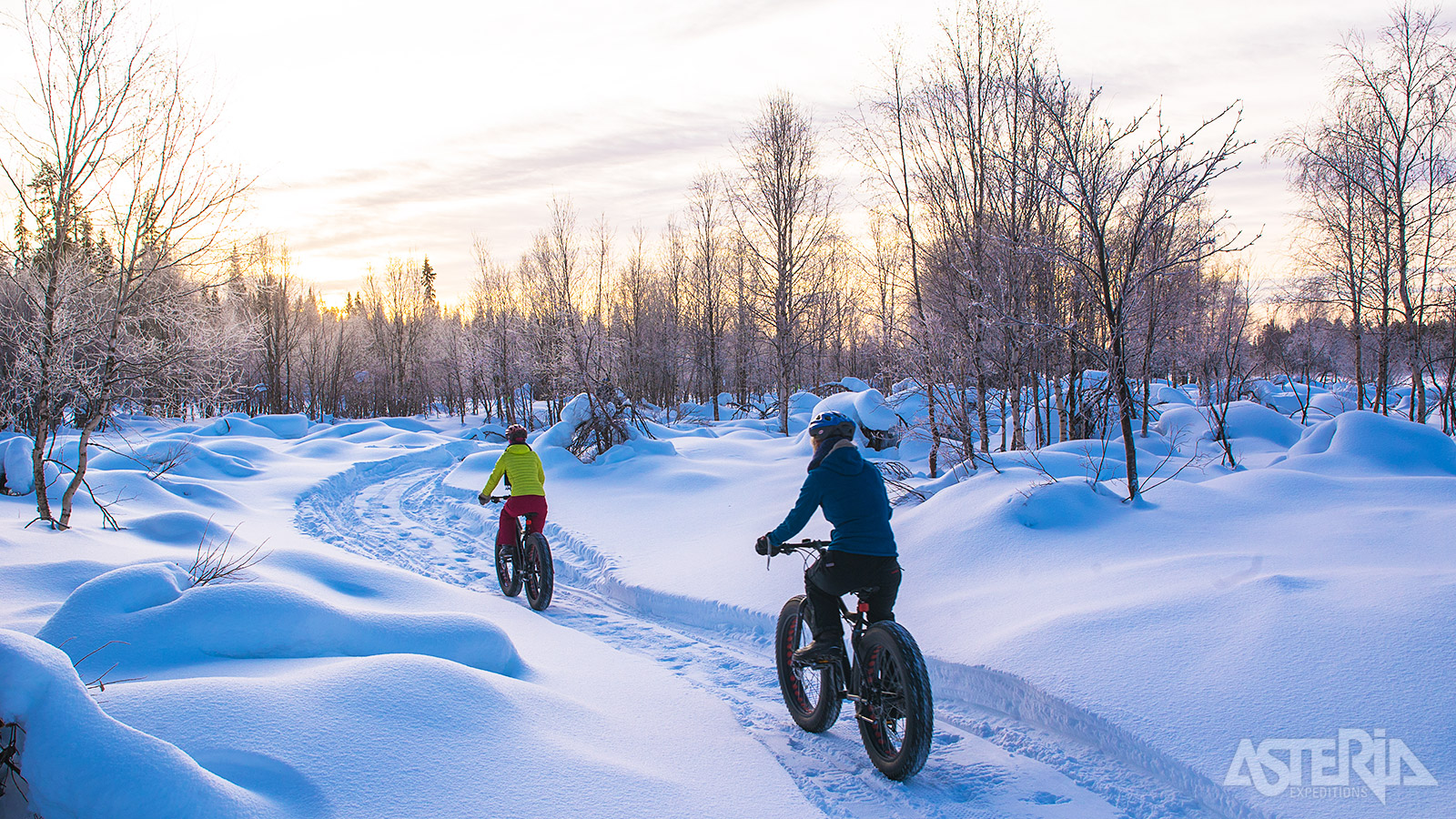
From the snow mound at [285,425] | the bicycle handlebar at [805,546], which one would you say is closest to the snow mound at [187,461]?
the snow mound at [285,425]

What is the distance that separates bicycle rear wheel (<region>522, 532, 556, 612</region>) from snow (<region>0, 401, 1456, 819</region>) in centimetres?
34

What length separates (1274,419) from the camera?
16.7 meters

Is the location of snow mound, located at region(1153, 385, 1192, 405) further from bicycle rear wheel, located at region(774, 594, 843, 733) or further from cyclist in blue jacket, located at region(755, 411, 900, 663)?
cyclist in blue jacket, located at region(755, 411, 900, 663)

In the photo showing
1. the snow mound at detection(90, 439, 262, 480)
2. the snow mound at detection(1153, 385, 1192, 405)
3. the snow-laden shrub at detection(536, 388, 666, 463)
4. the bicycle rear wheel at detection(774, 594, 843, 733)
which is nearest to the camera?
the bicycle rear wheel at detection(774, 594, 843, 733)

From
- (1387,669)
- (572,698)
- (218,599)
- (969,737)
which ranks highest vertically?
(218,599)

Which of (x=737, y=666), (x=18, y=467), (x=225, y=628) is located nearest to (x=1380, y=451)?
(x=737, y=666)

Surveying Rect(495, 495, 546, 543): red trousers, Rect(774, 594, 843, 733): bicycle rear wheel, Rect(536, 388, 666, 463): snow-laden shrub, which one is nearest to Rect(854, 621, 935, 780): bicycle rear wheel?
Rect(774, 594, 843, 733): bicycle rear wheel

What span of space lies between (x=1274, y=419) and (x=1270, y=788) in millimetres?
16924

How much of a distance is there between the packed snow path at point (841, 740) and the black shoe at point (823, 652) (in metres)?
0.51

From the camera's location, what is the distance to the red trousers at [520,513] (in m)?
7.76

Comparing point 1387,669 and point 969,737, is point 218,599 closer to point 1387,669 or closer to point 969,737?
point 969,737

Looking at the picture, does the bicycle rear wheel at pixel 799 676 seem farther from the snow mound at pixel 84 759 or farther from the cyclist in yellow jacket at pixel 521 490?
the cyclist in yellow jacket at pixel 521 490

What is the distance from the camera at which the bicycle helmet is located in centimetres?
407

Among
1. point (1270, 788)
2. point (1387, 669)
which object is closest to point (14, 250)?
point (1270, 788)
